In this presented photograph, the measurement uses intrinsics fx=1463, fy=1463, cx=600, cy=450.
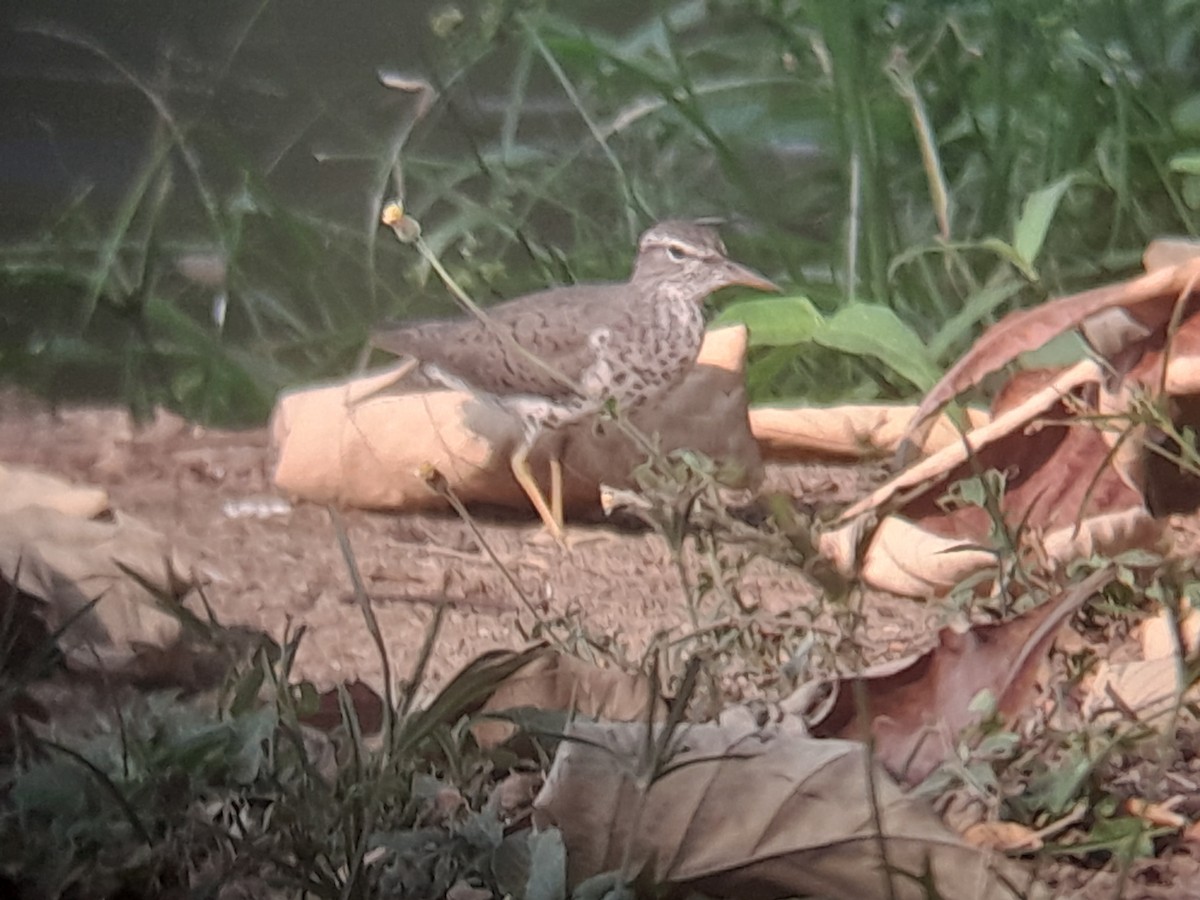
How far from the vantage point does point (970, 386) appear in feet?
5.26

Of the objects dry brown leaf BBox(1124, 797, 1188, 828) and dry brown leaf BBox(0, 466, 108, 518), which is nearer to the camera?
dry brown leaf BBox(1124, 797, 1188, 828)

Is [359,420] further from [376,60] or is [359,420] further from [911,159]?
[911,159]

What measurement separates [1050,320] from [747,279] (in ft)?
1.85

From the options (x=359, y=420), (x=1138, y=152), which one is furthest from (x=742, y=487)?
(x=1138, y=152)

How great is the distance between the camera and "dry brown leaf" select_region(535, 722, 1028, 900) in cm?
96

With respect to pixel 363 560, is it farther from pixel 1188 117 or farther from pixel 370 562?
pixel 1188 117

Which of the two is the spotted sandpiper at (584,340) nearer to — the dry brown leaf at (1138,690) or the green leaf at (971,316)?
the green leaf at (971,316)

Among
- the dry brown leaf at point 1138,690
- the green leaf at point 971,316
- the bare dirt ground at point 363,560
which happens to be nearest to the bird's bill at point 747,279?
the green leaf at point 971,316

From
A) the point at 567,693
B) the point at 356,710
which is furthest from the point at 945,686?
the point at 356,710

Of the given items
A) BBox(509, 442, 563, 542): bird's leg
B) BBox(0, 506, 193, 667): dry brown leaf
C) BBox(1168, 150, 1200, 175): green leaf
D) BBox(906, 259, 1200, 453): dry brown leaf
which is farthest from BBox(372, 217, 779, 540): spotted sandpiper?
BBox(1168, 150, 1200, 175): green leaf

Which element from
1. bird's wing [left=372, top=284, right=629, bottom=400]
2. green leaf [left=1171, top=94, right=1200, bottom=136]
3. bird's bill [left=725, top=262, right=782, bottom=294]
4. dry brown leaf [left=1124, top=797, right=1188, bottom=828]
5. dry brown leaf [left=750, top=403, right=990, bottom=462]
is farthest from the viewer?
green leaf [left=1171, top=94, right=1200, bottom=136]

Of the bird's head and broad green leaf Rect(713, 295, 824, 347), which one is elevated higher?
the bird's head

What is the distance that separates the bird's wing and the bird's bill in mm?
186

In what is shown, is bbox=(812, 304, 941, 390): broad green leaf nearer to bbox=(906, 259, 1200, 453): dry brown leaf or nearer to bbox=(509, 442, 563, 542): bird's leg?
bbox=(906, 259, 1200, 453): dry brown leaf
